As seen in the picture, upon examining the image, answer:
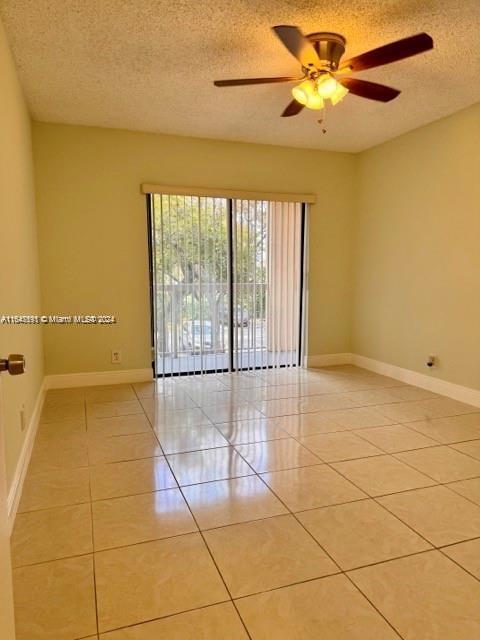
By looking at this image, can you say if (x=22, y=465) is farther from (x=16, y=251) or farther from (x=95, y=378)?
(x=95, y=378)

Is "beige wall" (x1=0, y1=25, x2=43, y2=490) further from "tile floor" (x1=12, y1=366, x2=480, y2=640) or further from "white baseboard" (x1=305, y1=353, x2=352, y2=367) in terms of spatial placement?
"white baseboard" (x1=305, y1=353, x2=352, y2=367)

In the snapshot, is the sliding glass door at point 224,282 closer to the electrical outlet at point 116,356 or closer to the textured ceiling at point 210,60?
the electrical outlet at point 116,356

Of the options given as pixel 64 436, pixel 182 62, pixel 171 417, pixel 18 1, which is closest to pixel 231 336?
pixel 171 417

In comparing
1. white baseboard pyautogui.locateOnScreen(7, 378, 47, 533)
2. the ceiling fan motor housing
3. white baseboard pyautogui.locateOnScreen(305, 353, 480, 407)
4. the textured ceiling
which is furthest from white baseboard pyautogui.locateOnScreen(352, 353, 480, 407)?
white baseboard pyautogui.locateOnScreen(7, 378, 47, 533)

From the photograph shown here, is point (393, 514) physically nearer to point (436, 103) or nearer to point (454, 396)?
point (454, 396)

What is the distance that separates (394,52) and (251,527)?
→ 2.43 m

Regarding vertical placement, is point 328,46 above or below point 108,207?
above

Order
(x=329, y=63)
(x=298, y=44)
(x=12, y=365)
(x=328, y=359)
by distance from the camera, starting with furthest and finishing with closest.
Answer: (x=328, y=359), (x=329, y=63), (x=298, y=44), (x=12, y=365)

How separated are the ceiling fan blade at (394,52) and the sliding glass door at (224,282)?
239 centimetres

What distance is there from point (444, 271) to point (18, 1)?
3678mm

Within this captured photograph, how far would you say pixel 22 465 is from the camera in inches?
93.7

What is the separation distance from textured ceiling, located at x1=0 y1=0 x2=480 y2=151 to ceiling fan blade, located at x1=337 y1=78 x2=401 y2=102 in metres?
0.22

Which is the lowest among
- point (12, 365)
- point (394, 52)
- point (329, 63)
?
point (12, 365)

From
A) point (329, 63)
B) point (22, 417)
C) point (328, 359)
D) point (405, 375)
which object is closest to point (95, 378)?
point (22, 417)
